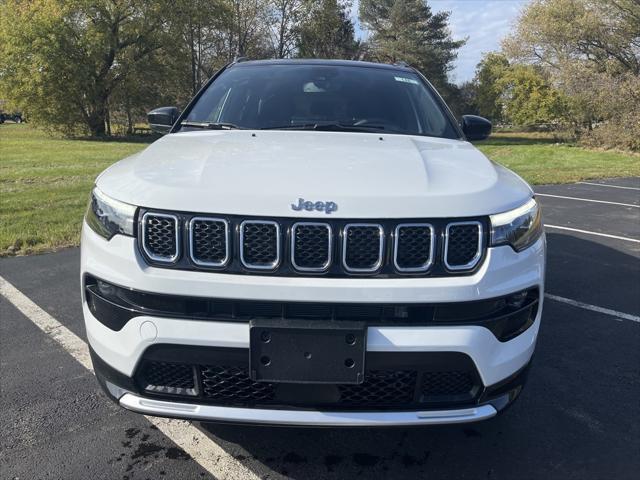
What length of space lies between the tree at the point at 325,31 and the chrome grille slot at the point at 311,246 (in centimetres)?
4515

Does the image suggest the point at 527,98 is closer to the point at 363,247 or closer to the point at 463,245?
the point at 463,245

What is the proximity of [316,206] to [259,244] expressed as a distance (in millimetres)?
255

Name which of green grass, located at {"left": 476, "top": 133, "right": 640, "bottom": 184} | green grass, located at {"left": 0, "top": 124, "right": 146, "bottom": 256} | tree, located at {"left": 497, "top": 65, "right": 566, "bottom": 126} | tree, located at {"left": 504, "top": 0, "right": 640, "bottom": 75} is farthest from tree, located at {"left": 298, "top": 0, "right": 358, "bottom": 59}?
green grass, located at {"left": 0, "top": 124, "right": 146, "bottom": 256}

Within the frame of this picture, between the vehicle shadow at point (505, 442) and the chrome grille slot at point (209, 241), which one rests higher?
the chrome grille slot at point (209, 241)

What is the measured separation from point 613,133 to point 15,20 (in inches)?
1242

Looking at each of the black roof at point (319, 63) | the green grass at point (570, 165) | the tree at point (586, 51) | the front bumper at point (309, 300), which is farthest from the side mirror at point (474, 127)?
the tree at point (586, 51)

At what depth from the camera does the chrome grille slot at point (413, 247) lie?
6.56 feet

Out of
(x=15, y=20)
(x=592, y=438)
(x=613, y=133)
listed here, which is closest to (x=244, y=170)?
(x=592, y=438)

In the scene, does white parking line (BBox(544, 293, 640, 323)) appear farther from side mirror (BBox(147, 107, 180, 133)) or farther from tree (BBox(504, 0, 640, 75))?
tree (BBox(504, 0, 640, 75))

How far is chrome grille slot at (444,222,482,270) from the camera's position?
2.03m

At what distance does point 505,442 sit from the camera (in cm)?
256

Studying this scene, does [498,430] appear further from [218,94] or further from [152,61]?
[152,61]

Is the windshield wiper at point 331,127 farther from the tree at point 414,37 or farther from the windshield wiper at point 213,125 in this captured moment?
the tree at point 414,37

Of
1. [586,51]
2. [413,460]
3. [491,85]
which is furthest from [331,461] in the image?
→ [491,85]
